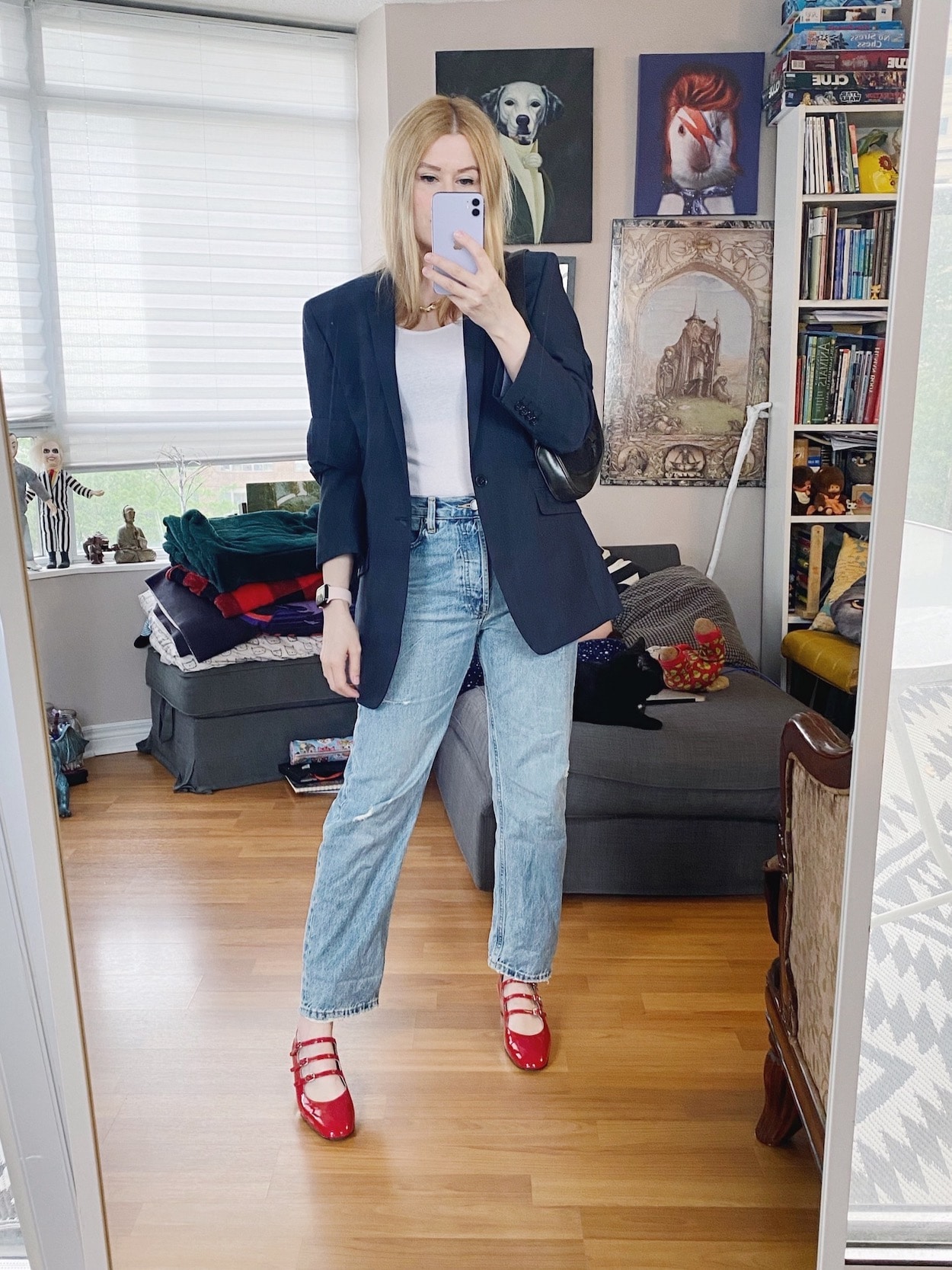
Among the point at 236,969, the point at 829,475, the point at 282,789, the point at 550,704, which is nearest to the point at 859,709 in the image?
the point at 550,704

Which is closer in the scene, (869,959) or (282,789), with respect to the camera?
(869,959)

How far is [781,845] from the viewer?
4.46 ft

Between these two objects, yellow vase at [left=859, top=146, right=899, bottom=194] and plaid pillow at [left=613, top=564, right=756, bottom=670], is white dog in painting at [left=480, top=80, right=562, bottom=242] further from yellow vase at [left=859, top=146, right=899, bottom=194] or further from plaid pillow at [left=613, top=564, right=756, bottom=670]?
plaid pillow at [left=613, top=564, right=756, bottom=670]

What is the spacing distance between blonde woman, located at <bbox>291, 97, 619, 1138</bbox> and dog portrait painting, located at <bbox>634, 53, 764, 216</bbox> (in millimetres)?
2053

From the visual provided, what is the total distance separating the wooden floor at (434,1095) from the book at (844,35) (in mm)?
2282

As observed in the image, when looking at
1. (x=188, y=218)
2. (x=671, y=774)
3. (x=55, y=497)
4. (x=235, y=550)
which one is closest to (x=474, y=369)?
(x=671, y=774)

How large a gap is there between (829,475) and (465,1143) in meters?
2.33

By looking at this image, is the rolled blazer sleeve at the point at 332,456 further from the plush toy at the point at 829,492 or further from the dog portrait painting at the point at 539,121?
the plush toy at the point at 829,492

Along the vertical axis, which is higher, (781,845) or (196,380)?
(196,380)

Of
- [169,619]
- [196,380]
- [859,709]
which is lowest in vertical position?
[169,619]

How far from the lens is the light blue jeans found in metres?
1.41

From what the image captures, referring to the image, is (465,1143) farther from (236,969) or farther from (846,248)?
(846,248)

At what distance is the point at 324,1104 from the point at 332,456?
2.82 feet

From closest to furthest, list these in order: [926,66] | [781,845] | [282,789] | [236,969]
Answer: [926,66]
[781,845]
[236,969]
[282,789]
